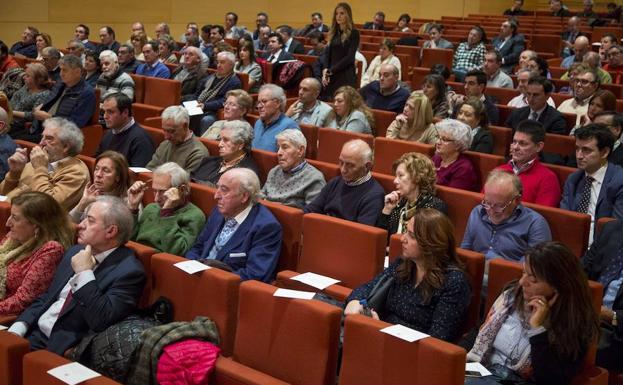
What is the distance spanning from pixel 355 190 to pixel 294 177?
1.19 feet

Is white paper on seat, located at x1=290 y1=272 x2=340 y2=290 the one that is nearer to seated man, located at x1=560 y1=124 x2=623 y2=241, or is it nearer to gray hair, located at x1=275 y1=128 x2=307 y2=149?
gray hair, located at x1=275 y1=128 x2=307 y2=149

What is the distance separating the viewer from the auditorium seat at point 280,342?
2.14 m

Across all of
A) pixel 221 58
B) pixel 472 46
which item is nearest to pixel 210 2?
pixel 472 46

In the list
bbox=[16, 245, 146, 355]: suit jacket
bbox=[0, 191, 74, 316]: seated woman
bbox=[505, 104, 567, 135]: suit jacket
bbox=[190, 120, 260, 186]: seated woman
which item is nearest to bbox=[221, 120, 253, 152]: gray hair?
bbox=[190, 120, 260, 186]: seated woman

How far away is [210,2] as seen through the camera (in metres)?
10.8

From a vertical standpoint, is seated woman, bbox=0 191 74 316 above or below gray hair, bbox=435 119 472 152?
below

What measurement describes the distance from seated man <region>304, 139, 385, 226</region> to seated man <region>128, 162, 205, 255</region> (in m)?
0.54

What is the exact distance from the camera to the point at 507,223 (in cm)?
281

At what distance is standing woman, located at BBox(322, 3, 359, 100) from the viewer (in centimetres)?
581

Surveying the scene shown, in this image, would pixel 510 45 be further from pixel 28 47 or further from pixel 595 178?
pixel 595 178

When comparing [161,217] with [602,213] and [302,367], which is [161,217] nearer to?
[302,367]

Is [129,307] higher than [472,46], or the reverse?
[472,46]

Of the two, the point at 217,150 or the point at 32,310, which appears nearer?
the point at 32,310

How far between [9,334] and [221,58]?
3.48m
